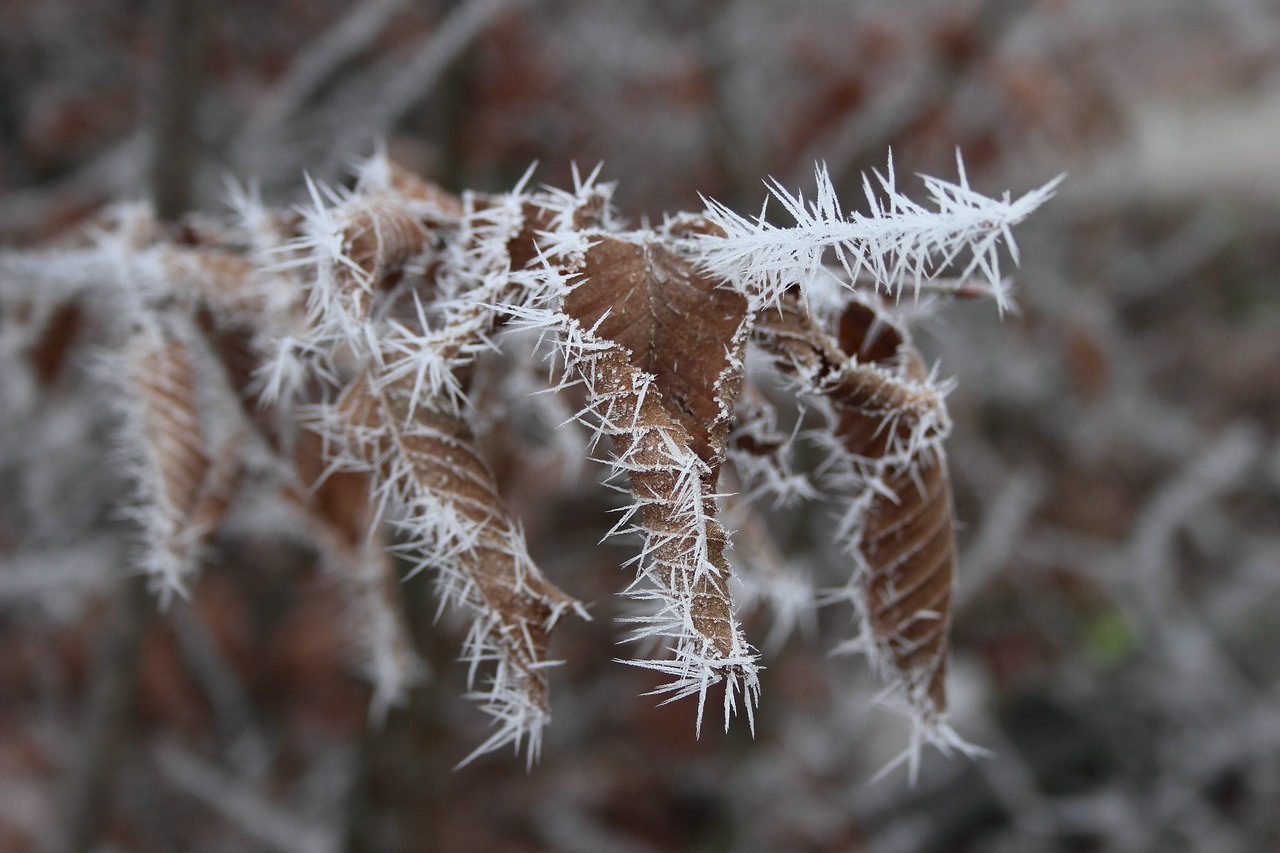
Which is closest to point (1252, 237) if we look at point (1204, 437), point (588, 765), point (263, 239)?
point (1204, 437)

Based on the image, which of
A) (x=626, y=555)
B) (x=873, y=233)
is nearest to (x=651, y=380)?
(x=873, y=233)

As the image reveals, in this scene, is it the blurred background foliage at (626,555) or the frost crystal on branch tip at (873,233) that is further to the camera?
the blurred background foliage at (626,555)

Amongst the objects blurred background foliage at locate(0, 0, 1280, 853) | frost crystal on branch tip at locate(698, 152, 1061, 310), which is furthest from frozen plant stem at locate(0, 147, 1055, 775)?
blurred background foliage at locate(0, 0, 1280, 853)

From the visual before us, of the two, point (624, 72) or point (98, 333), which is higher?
point (624, 72)

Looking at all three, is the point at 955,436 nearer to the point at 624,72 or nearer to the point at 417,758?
the point at 624,72

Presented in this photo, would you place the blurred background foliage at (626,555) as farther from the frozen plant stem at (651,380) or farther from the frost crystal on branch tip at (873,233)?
the frost crystal on branch tip at (873,233)

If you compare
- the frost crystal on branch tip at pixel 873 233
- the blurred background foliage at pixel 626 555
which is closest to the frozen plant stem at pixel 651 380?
the frost crystal on branch tip at pixel 873 233

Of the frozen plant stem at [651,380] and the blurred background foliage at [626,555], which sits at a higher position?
the blurred background foliage at [626,555]

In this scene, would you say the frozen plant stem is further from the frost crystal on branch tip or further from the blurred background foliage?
the blurred background foliage
